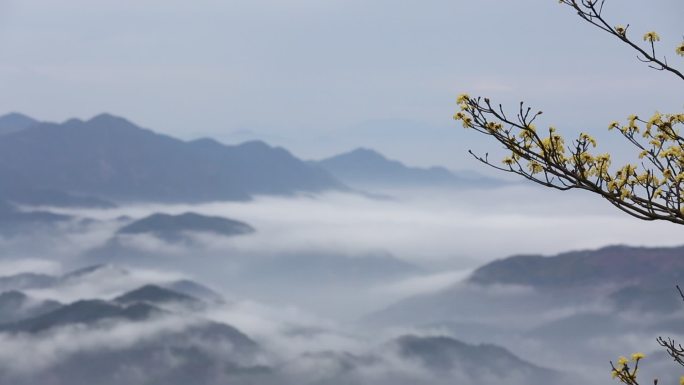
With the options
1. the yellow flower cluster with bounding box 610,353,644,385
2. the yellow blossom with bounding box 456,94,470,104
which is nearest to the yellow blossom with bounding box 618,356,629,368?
the yellow flower cluster with bounding box 610,353,644,385

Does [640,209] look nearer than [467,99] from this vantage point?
Yes

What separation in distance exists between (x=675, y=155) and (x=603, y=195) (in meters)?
2.12

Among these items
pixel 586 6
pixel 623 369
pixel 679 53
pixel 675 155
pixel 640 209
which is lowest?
pixel 623 369

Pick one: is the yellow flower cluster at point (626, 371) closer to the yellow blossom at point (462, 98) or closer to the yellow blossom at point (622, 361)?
the yellow blossom at point (622, 361)

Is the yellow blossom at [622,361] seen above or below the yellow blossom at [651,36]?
below

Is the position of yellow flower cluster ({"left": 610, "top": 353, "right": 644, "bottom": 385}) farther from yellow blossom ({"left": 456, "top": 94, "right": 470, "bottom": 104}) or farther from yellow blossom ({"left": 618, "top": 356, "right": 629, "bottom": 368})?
yellow blossom ({"left": 456, "top": 94, "right": 470, "bottom": 104})

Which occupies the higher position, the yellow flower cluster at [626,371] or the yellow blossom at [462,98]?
the yellow blossom at [462,98]

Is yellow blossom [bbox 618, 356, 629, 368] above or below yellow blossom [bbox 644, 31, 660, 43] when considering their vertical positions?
below

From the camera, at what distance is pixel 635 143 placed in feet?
57.1

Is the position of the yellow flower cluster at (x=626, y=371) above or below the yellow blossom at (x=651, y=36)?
below

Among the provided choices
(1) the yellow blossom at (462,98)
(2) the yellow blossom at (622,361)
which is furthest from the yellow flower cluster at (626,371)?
(1) the yellow blossom at (462,98)

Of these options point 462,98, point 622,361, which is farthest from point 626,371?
point 462,98

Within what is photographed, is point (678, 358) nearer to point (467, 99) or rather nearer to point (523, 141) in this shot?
point (523, 141)

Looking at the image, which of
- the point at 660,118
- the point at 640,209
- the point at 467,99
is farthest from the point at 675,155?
the point at 467,99
